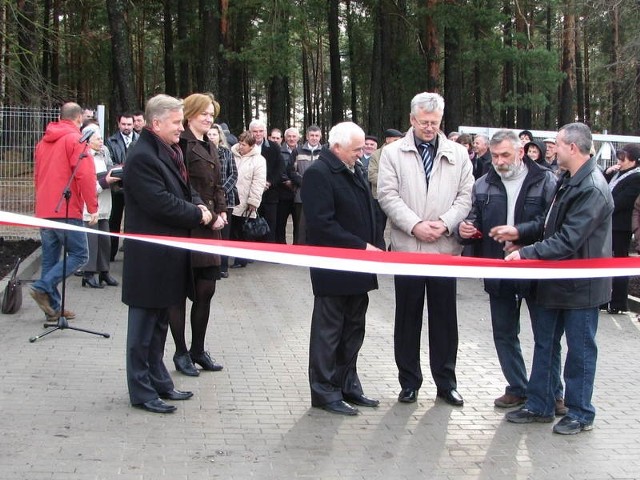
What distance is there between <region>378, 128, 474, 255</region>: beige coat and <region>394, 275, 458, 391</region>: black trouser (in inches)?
9.8

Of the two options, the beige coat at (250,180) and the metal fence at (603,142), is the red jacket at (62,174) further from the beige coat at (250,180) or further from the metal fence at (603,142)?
the metal fence at (603,142)

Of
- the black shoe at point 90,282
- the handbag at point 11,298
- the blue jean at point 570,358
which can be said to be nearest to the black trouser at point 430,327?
the blue jean at point 570,358

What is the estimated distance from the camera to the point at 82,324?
347 inches

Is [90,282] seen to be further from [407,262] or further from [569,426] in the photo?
[569,426]

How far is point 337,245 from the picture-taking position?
6055 mm

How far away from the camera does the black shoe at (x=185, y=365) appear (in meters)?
6.95

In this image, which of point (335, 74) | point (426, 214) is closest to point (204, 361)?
point (426, 214)

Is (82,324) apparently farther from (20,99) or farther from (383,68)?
(383,68)

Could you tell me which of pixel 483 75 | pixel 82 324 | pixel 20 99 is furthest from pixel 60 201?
pixel 483 75

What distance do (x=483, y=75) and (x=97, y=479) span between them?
40.2m

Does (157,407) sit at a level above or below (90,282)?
below

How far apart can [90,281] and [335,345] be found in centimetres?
561

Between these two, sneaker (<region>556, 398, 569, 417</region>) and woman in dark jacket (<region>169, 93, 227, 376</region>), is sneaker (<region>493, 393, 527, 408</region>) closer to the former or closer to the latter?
sneaker (<region>556, 398, 569, 417</region>)

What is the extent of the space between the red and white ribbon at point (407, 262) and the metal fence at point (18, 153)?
9.35 metres
